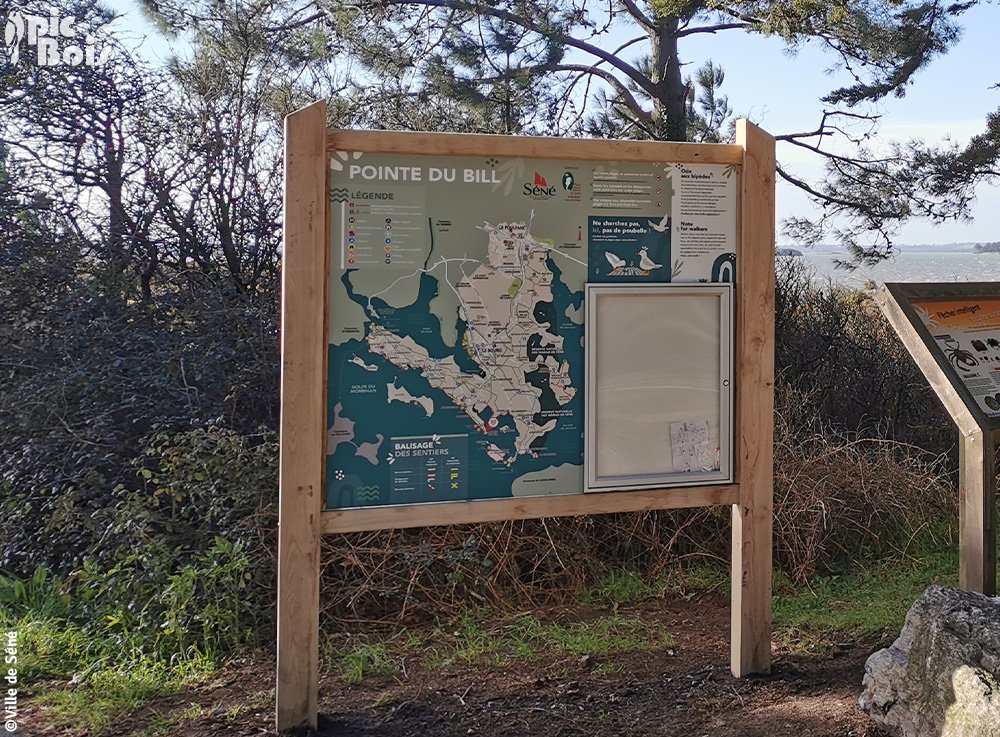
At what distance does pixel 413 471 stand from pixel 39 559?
3.01 m

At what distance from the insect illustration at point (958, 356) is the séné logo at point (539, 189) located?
6.46 feet

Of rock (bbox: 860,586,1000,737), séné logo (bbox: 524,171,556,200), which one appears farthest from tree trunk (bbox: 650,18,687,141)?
rock (bbox: 860,586,1000,737)

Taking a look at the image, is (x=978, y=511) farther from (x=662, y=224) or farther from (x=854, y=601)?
(x=662, y=224)

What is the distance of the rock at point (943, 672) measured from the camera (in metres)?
3.04

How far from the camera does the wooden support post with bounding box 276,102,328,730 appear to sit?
11.4 ft

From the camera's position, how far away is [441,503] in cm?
371

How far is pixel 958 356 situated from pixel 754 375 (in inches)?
40.2

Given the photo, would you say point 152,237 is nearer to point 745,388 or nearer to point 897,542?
point 745,388

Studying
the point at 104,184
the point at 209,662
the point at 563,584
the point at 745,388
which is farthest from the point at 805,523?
the point at 104,184

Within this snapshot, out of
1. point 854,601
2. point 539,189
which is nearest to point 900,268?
point 854,601

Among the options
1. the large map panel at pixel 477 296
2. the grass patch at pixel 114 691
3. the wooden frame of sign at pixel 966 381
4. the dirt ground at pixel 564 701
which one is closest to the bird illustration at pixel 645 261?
the large map panel at pixel 477 296

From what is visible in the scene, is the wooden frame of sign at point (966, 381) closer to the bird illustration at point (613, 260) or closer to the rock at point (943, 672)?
the rock at point (943, 672)

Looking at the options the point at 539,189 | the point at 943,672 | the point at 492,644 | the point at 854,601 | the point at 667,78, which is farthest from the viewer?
the point at 667,78

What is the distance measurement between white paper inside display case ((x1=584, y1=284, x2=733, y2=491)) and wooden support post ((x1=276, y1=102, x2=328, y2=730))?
1.09 m
